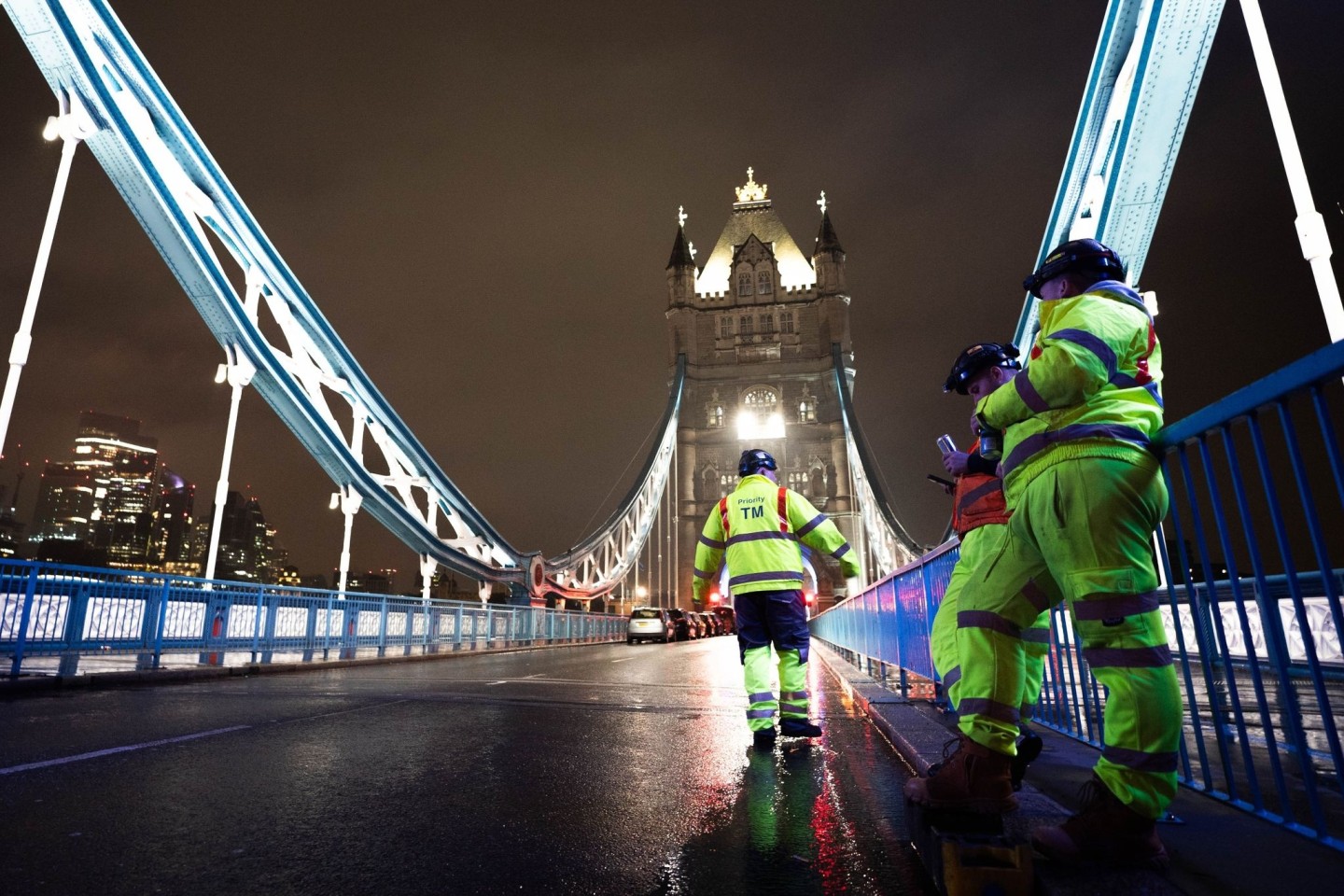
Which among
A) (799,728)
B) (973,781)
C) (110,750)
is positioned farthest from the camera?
(799,728)

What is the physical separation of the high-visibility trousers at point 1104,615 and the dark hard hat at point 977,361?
995 mm

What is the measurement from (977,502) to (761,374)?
55.1 meters

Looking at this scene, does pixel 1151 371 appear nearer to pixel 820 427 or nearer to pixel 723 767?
pixel 723 767

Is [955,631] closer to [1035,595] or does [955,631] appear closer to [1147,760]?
[1035,595]

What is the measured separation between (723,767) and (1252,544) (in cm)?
220

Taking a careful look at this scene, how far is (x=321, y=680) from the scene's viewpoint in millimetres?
7504

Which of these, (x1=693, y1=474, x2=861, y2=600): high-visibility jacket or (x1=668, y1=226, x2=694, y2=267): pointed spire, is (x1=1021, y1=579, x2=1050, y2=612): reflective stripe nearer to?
(x1=693, y1=474, x2=861, y2=600): high-visibility jacket

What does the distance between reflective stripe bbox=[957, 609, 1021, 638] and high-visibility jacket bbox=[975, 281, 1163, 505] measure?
0.41 meters

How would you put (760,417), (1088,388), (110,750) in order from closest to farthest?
(1088,388) < (110,750) < (760,417)

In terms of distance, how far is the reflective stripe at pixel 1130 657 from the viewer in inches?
71.4

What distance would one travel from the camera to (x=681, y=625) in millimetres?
26125

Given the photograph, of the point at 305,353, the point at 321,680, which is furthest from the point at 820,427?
the point at 321,680

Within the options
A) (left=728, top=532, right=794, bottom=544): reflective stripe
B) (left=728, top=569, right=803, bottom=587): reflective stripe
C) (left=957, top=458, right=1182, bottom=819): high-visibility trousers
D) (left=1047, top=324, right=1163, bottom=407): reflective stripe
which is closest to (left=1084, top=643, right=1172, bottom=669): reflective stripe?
(left=957, top=458, right=1182, bottom=819): high-visibility trousers

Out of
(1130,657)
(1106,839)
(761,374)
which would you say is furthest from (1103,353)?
(761,374)
